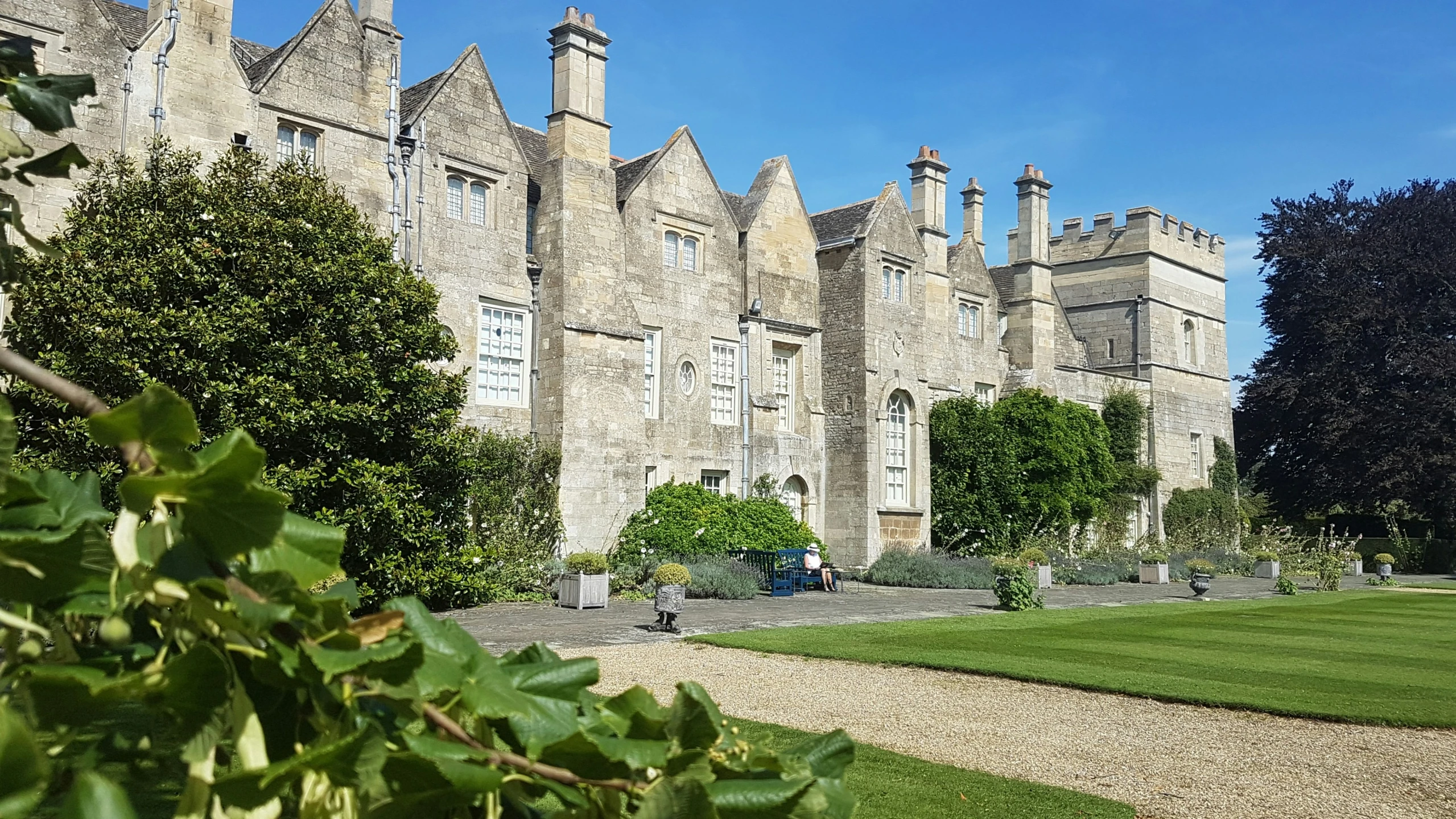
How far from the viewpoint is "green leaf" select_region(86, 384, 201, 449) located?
0.84 metres

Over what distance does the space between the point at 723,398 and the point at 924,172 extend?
9.80 m

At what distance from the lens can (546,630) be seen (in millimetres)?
14141

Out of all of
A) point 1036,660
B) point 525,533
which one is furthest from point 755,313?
point 1036,660

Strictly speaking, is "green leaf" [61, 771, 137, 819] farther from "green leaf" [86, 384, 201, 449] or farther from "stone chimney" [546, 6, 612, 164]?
"stone chimney" [546, 6, 612, 164]

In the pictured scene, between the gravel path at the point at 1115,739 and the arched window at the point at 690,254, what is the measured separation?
14.7 meters

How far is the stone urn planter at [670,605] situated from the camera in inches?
564

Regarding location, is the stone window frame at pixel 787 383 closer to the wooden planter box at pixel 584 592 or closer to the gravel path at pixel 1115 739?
the wooden planter box at pixel 584 592

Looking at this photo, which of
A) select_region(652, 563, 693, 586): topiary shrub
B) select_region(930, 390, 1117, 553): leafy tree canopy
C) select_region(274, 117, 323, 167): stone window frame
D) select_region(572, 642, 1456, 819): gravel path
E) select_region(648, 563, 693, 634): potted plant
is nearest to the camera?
select_region(572, 642, 1456, 819): gravel path

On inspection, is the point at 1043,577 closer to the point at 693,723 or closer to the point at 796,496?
the point at 796,496

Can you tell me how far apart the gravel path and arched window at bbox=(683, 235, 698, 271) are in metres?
14.7

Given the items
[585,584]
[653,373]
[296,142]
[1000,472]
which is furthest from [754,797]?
[1000,472]

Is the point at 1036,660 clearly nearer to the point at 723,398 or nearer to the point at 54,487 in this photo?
the point at 54,487

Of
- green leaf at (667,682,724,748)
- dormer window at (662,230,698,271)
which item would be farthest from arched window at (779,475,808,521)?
green leaf at (667,682,724,748)

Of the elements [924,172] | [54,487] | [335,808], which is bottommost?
[335,808]
